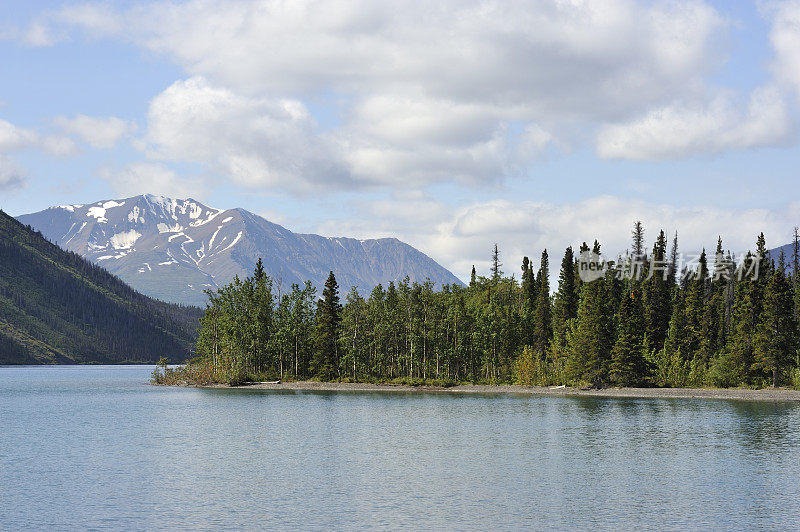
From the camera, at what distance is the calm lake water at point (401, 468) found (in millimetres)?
41281

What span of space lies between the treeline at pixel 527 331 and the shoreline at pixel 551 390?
317 cm

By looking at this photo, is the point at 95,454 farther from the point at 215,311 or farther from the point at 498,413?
the point at 215,311

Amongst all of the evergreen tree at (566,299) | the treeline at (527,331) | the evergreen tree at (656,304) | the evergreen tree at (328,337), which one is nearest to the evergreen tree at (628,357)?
the treeline at (527,331)

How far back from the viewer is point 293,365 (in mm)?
162625

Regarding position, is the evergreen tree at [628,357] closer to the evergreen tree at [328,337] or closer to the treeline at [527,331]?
the treeline at [527,331]

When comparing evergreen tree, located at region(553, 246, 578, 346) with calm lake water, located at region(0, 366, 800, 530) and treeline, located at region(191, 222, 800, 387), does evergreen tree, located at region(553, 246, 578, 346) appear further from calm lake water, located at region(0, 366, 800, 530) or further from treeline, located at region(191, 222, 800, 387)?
calm lake water, located at region(0, 366, 800, 530)

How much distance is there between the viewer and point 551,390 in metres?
139

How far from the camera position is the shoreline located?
398ft

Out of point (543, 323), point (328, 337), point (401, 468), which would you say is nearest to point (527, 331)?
point (543, 323)

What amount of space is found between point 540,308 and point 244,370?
59482 millimetres

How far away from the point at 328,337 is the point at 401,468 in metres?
96.3

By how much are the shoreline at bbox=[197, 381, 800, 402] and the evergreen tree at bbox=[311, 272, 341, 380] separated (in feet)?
12.3

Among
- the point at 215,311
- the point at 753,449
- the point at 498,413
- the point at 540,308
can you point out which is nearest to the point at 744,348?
the point at 540,308

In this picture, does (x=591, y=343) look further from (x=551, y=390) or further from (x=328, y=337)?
(x=328, y=337)
